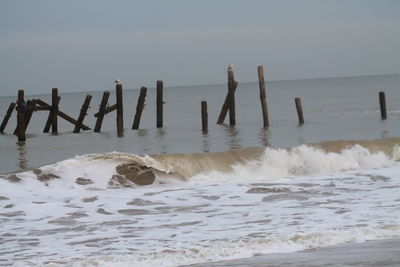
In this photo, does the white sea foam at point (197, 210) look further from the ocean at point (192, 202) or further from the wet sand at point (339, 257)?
the wet sand at point (339, 257)

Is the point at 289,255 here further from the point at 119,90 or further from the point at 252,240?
the point at 119,90

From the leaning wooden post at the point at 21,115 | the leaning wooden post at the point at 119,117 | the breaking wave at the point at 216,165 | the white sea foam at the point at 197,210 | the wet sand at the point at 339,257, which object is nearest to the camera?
the wet sand at the point at 339,257

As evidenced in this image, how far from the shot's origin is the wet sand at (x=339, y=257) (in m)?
6.55

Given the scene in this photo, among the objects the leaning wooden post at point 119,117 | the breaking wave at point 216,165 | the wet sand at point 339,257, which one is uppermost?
the leaning wooden post at point 119,117

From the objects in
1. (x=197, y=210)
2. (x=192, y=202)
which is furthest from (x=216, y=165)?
(x=197, y=210)

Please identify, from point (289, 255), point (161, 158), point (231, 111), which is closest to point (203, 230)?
point (289, 255)

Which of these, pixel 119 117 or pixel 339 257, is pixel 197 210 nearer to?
pixel 339 257

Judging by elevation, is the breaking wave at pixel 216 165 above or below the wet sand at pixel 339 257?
above

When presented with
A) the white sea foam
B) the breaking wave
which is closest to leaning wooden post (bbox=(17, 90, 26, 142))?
the breaking wave

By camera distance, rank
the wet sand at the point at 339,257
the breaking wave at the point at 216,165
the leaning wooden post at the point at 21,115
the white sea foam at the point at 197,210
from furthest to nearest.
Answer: the leaning wooden post at the point at 21,115
the breaking wave at the point at 216,165
the white sea foam at the point at 197,210
the wet sand at the point at 339,257

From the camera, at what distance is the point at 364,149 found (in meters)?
17.1

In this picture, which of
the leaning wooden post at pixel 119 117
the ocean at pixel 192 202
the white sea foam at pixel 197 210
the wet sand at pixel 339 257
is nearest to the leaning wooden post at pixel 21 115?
the ocean at pixel 192 202

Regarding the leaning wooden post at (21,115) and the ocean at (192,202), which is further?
the leaning wooden post at (21,115)

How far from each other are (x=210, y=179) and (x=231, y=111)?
12.7 meters
